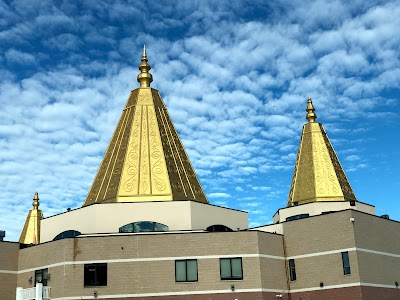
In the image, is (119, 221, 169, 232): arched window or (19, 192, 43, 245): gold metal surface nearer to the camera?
(119, 221, 169, 232): arched window

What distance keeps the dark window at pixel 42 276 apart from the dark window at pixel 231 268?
11.8 meters

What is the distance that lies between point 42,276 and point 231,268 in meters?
12.9

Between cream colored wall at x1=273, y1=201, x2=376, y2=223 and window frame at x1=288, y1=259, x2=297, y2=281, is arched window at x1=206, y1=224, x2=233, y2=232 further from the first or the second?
cream colored wall at x1=273, y1=201, x2=376, y2=223

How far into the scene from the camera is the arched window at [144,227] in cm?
4203

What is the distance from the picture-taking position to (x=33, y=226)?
70188 millimetres

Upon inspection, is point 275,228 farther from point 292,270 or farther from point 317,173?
point 317,173

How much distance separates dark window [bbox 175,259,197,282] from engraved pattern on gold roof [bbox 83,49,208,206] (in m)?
6.12

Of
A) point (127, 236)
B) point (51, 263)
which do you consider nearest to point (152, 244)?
point (127, 236)

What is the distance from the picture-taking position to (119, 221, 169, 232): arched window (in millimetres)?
42031

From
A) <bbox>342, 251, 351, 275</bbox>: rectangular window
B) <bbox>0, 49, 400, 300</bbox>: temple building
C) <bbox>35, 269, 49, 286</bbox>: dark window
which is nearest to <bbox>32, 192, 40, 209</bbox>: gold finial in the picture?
<bbox>0, 49, 400, 300</bbox>: temple building

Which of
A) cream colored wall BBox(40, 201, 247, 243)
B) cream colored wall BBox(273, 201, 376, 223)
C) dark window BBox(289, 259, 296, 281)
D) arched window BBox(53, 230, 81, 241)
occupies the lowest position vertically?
dark window BBox(289, 259, 296, 281)

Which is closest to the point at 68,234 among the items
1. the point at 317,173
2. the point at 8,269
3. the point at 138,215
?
the point at 8,269

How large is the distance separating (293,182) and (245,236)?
42.8ft

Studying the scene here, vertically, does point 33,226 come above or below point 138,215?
above
